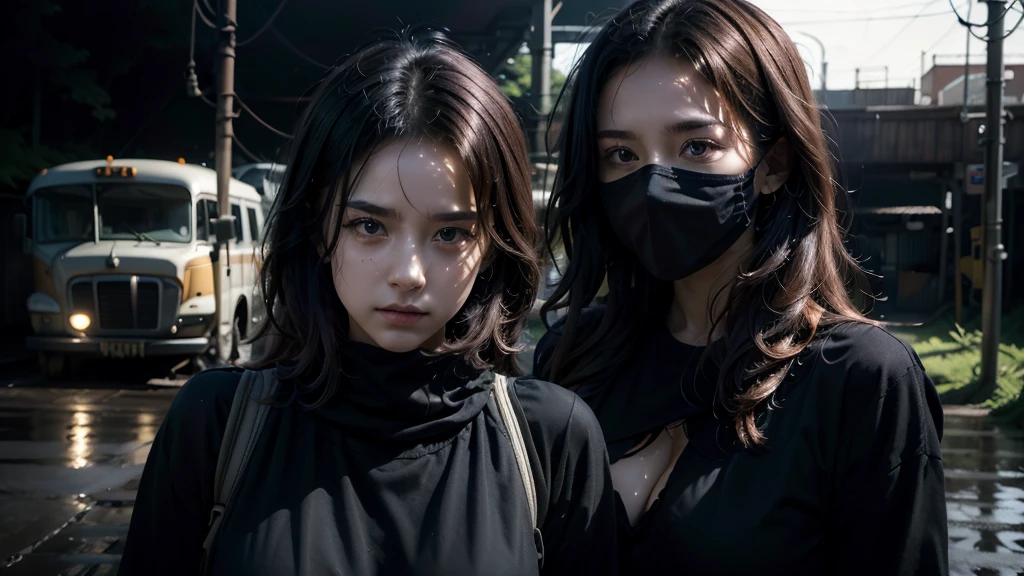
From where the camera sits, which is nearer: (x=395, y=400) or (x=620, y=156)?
(x=395, y=400)

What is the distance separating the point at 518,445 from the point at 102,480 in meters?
6.52

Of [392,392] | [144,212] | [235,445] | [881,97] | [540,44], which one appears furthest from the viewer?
[881,97]

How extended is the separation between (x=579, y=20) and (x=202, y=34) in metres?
12.7

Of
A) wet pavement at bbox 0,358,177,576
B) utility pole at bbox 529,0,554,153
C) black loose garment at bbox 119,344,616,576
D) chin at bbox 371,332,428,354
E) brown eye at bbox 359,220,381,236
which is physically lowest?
wet pavement at bbox 0,358,177,576

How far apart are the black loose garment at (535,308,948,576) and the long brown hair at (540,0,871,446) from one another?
0.07m

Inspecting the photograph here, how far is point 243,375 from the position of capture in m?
1.65

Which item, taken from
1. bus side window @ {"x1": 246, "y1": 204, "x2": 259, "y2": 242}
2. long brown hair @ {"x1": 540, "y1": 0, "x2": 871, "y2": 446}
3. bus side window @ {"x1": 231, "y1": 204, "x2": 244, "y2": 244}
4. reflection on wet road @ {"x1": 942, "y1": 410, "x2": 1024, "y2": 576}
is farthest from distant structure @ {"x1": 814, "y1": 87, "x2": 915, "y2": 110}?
long brown hair @ {"x1": 540, "y1": 0, "x2": 871, "y2": 446}

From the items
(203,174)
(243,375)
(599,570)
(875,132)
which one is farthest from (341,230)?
(875,132)

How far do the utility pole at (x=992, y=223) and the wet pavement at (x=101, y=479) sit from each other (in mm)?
941

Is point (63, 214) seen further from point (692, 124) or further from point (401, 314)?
point (401, 314)

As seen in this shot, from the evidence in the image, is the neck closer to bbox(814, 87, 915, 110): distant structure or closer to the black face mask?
the black face mask

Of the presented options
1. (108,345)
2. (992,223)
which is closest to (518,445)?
(108,345)

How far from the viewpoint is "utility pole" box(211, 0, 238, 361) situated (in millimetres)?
12109

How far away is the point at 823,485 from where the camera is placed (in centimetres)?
198
